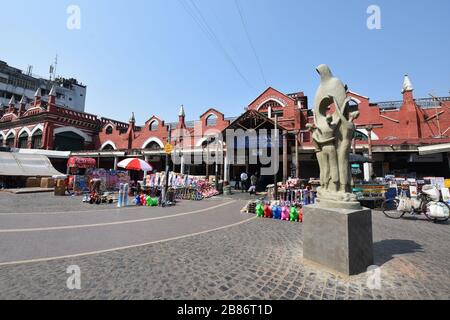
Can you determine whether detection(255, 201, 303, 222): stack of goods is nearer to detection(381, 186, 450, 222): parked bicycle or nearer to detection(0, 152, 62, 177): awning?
detection(381, 186, 450, 222): parked bicycle

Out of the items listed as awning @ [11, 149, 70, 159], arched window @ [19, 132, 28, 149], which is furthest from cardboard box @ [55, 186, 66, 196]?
arched window @ [19, 132, 28, 149]

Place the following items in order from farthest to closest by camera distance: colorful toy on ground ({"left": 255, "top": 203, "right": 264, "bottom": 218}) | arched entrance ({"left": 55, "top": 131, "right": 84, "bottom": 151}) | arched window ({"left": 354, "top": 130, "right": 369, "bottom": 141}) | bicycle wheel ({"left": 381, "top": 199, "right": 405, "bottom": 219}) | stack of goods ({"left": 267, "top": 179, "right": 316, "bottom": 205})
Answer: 1. arched entrance ({"left": 55, "top": 131, "right": 84, "bottom": 151})
2. arched window ({"left": 354, "top": 130, "right": 369, "bottom": 141})
3. stack of goods ({"left": 267, "top": 179, "right": 316, "bottom": 205})
4. bicycle wheel ({"left": 381, "top": 199, "right": 405, "bottom": 219})
5. colorful toy on ground ({"left": 255, "top": 203, "right": 264, "bottom": 218})

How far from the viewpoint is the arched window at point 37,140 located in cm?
3036

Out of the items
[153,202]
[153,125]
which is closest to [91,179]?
[153,202]

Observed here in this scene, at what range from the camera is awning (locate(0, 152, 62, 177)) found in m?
20.0

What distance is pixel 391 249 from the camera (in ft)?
15.1

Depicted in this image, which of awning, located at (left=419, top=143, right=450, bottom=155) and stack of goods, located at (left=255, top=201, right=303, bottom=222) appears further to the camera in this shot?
awning, located at (left=419, top=143, right=450, bottom=155)

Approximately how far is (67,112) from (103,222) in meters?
32.6

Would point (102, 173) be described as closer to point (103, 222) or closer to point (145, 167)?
point (145, 167)

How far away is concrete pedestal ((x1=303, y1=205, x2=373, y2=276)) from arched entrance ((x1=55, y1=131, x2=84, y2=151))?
36.8m

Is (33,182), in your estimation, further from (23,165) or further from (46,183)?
(23,165)

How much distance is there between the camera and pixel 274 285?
309 cm

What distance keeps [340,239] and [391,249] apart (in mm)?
2226

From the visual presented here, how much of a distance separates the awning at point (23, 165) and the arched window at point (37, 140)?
331 inches
